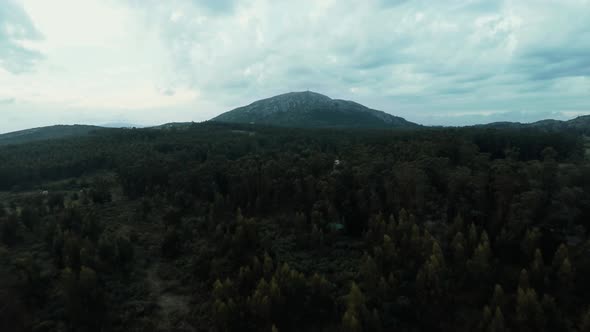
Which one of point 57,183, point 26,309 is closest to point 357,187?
point 26,309

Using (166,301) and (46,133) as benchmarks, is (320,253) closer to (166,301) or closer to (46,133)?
(166,301)

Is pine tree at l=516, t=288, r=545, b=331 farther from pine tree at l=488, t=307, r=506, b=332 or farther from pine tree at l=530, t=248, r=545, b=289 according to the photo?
pine tree at l=530, t=248, r=545, b=289

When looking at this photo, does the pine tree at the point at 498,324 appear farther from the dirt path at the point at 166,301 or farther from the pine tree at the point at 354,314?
the dirt path at the point at 166,301

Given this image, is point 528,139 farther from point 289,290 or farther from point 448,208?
point 289,290

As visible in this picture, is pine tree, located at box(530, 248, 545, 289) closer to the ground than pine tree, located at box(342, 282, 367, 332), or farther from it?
farther from it

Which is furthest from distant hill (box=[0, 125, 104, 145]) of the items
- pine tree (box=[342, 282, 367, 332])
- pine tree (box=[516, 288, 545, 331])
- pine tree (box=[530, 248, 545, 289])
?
pine tree (box=[516, 288, 545, 331])

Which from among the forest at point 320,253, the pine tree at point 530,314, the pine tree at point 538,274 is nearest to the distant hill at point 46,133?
the forest at point 320,253
